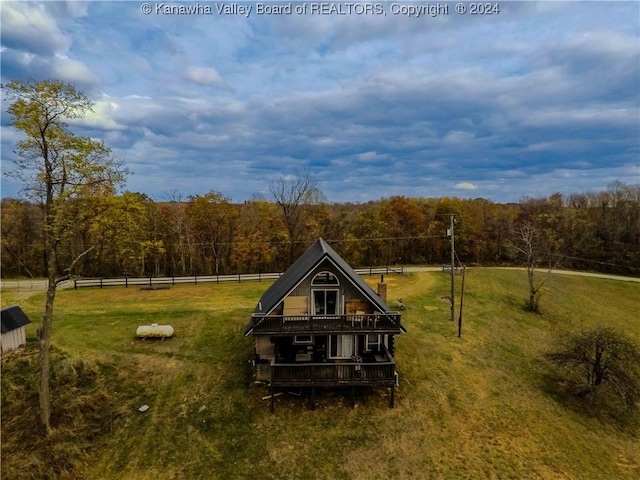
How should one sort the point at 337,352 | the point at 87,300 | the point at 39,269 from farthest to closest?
the point at 39,269 < the point at 87,300 < the point at 337,352

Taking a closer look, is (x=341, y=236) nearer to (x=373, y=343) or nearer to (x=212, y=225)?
(x=212, y=225)

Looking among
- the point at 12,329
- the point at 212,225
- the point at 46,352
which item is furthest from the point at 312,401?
the point at 212,225

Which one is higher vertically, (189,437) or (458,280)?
(458,280)

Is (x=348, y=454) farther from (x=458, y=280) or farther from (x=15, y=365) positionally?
(x=458, y=280)

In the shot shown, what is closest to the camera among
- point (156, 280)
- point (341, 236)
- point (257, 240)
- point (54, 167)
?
point (54, 167)

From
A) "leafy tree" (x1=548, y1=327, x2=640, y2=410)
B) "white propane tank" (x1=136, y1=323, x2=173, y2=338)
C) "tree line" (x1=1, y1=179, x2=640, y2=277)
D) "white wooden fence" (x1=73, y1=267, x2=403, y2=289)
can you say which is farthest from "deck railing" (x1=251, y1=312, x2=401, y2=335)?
"tree line" (x1=1, y1=179, x2=640, y2=277)

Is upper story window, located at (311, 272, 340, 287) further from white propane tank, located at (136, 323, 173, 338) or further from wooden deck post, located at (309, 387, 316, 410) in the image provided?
white propane tank, located at (136, 323, 173, 338)

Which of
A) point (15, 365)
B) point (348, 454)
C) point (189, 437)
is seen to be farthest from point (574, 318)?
point (15, 365)

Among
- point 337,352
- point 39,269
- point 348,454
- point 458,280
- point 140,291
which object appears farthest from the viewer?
point 39,269
